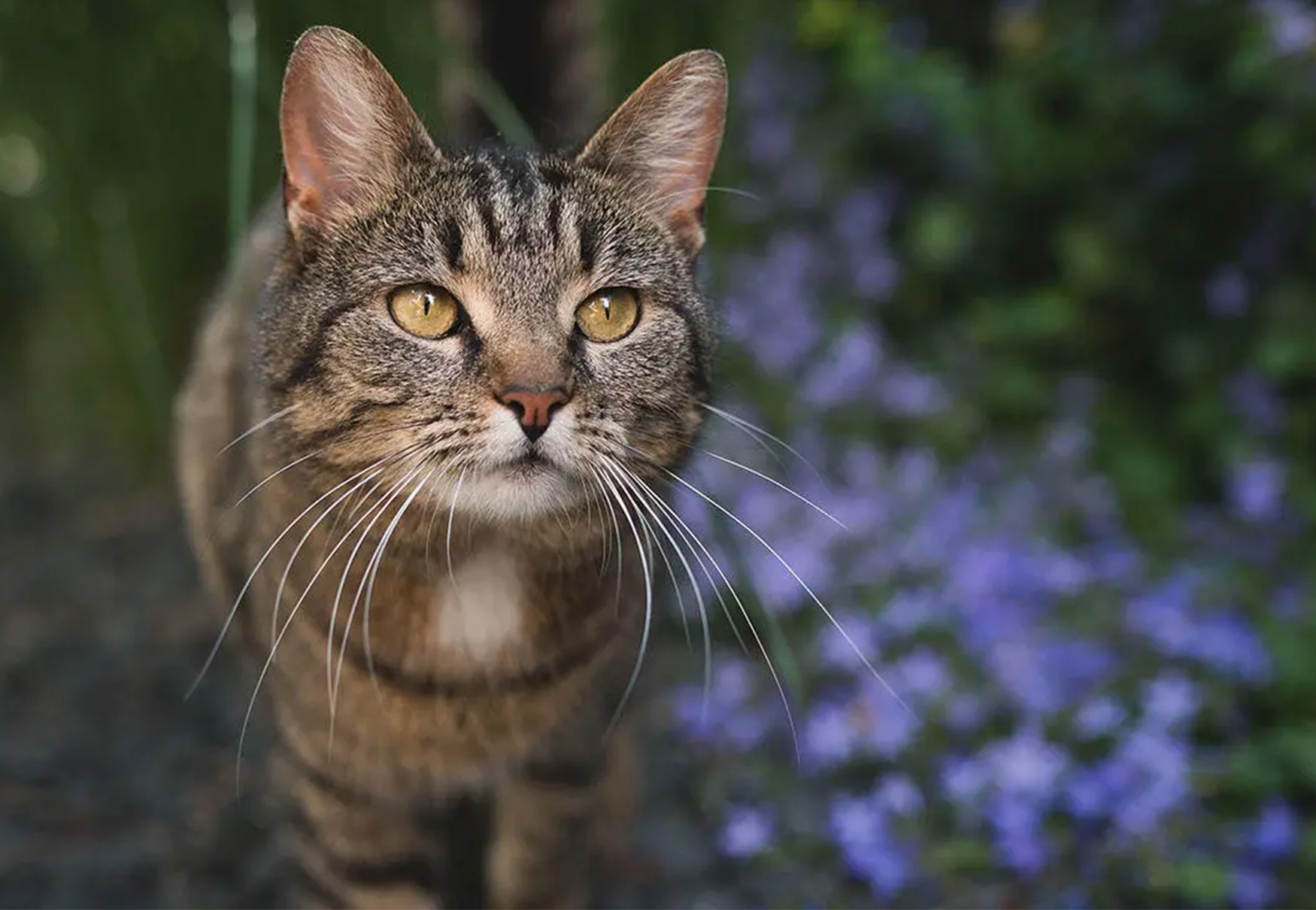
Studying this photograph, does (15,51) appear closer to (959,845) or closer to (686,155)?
(686,155)

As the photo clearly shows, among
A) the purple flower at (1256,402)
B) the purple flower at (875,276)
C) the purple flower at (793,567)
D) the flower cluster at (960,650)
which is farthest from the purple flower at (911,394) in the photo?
the purple flower at (1256,402)

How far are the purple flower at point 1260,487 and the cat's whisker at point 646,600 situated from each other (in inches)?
49.8

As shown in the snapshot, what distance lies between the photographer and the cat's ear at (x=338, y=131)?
1.03m

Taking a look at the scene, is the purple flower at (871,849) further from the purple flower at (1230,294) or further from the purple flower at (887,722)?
the purple flower at (1230,294)

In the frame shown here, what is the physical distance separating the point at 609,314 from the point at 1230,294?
168cm

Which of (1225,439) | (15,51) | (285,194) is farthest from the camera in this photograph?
(1225,439)

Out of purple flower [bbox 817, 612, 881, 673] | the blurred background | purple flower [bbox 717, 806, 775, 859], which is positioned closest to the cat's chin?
the blurred background

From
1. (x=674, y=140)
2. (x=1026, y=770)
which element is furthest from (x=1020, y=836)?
(x=674, y=140)

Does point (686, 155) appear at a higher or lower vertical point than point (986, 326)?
lower

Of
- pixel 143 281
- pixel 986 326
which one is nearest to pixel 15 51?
pixel 143 281

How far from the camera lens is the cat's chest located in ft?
3.91

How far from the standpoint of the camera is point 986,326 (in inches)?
104

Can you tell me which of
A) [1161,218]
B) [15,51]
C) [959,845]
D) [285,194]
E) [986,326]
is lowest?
[959,845]

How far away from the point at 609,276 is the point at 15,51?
156cm
